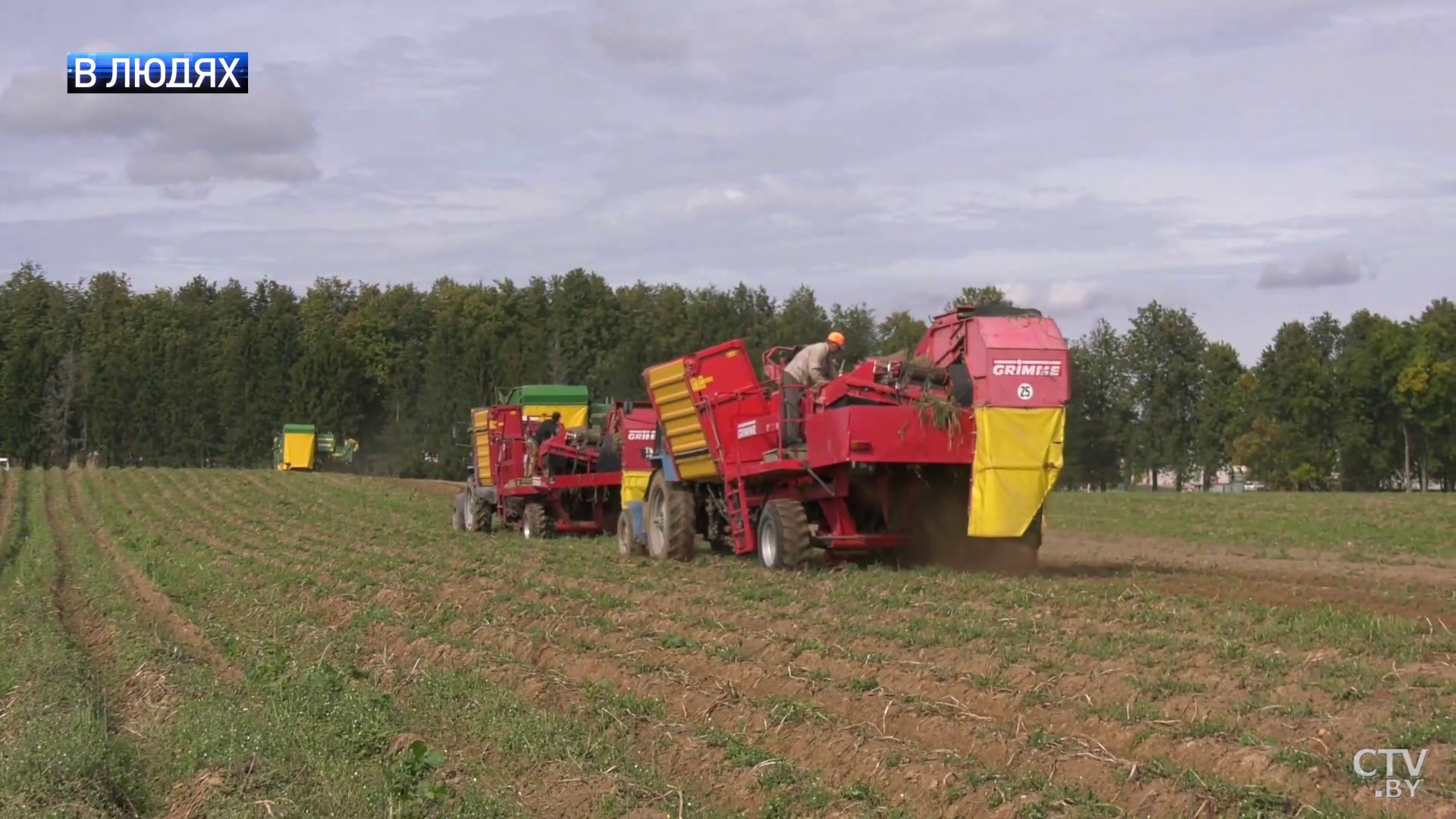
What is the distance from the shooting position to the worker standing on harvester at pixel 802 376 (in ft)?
53.5

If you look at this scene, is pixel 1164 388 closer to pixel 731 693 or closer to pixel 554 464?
pixel 554 464

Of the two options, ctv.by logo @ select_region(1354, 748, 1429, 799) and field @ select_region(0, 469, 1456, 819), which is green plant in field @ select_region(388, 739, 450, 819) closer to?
field @ select_region(0, 469, 1456, 819)

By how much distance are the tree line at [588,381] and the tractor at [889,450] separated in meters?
42.5

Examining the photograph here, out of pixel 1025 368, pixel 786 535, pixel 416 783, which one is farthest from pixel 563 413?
pixel 416 783

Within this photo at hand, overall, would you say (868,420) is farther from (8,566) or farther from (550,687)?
(8,566)

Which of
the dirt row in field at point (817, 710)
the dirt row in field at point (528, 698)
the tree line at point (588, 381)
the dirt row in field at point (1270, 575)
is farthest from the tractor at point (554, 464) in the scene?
the tree line at point (588, 381)

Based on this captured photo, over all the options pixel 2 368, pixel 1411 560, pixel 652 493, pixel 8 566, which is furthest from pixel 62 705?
pixel 2 368

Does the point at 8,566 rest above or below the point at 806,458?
below

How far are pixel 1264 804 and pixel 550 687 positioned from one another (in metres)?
4.94

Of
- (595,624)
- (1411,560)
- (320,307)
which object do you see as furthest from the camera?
(320,307)

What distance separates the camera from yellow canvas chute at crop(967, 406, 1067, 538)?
14195mm

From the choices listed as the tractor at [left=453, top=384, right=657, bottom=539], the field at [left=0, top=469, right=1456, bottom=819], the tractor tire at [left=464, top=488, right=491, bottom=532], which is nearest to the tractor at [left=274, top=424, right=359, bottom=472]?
the tractor tire at [left=464, top=488, right=491, bottom=532]

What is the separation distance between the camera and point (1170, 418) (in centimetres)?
8019

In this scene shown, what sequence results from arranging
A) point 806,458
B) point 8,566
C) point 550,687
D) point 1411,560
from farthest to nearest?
point 8,566, point 1411,560, point 806,458, point 550,687
